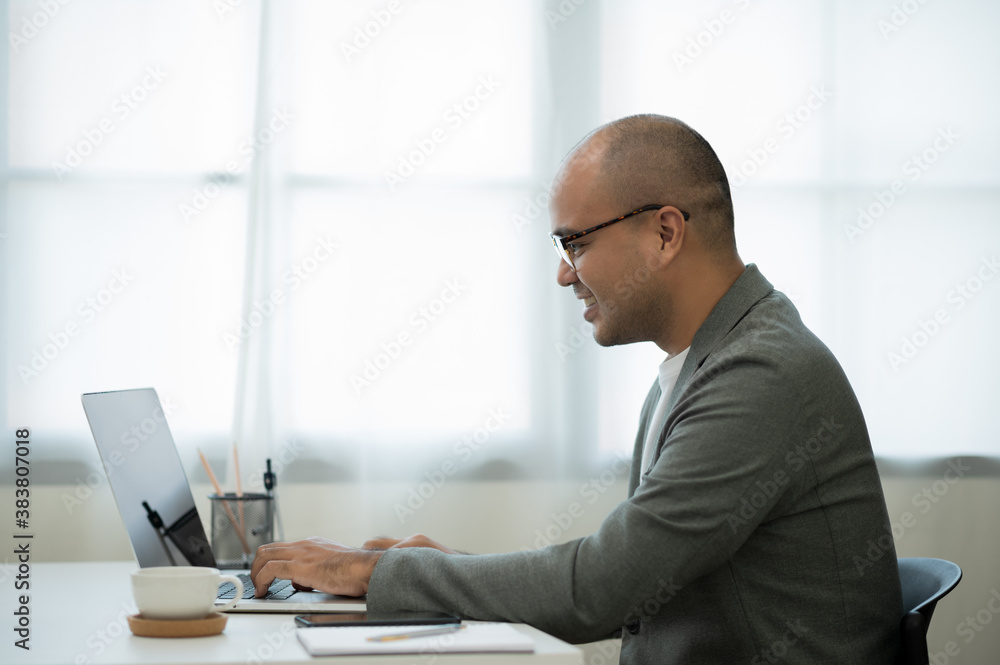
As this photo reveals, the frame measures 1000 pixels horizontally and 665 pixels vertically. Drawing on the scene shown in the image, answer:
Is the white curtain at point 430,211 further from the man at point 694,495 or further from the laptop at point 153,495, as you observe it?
the man at point 694,495

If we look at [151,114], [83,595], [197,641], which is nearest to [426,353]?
[151,114]

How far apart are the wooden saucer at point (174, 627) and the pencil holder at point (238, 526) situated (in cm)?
89

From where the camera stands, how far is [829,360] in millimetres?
1261

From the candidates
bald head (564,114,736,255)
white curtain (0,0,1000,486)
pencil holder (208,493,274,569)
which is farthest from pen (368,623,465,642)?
white curtain (0,0,1000,486)

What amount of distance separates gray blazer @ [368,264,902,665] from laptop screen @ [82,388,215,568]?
0.53 m

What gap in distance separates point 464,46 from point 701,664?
6.25 ft

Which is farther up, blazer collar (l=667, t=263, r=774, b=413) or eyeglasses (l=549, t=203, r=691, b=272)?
eyeglasses (l=549, t=203, r=691, b=272)

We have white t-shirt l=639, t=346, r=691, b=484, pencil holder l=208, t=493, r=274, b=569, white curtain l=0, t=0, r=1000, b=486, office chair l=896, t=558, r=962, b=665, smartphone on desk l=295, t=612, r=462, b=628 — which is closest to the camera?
smartphone on desk l=295, t=612, r=462, b=628

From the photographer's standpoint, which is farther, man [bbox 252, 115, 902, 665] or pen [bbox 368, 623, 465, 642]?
man [bbox 252, 115, 902, 665]

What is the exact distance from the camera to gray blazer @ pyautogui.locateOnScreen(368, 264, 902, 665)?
3.57ft

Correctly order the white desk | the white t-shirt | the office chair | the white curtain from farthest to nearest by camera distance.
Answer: the white curtain, the white t-shirt, the office chair, the white desk

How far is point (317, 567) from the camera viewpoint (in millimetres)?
1216

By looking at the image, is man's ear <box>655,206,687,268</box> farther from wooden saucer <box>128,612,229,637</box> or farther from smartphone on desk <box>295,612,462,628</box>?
wooden saucer <box>128,612,229,637</box>

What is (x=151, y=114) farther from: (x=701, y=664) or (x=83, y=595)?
(x=701, y=664)
